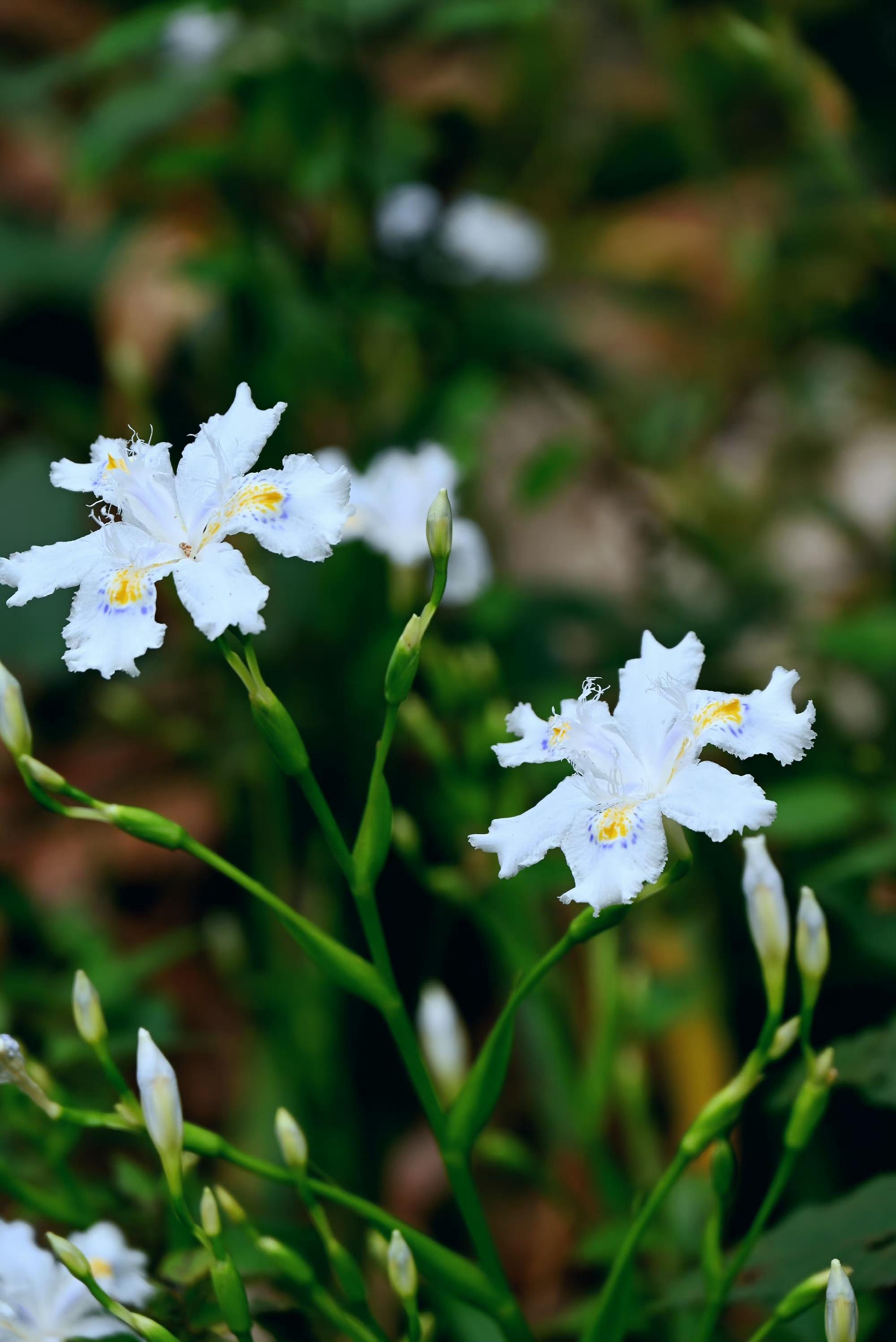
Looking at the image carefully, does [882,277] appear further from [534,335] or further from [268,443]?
[268,443]

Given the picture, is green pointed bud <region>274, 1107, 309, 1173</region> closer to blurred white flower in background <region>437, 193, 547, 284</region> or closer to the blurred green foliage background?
the blurred green foliage background

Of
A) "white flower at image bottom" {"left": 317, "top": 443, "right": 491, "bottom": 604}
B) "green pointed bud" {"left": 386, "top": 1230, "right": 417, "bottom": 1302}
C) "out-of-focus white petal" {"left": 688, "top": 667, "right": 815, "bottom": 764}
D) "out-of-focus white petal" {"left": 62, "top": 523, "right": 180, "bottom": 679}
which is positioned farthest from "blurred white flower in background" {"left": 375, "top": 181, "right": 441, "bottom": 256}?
"green pointed bud" {"left": 386, "top": 1230, "right": 417, "bottom": 1302}

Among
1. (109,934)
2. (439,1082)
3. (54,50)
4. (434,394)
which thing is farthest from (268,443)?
(54,50)

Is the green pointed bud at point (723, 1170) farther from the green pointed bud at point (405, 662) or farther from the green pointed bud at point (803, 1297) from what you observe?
the green pointed bud at point (405, 662)

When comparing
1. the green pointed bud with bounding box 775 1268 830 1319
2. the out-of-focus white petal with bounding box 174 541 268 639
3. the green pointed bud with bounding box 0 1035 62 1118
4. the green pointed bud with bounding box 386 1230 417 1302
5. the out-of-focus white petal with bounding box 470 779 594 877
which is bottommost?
the green pointed bud with bounding box 775 1268 830 1319

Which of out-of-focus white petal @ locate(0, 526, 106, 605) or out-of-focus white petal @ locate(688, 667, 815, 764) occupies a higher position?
out-of-focus white petal @ locate(0, 526, 106, 605)
